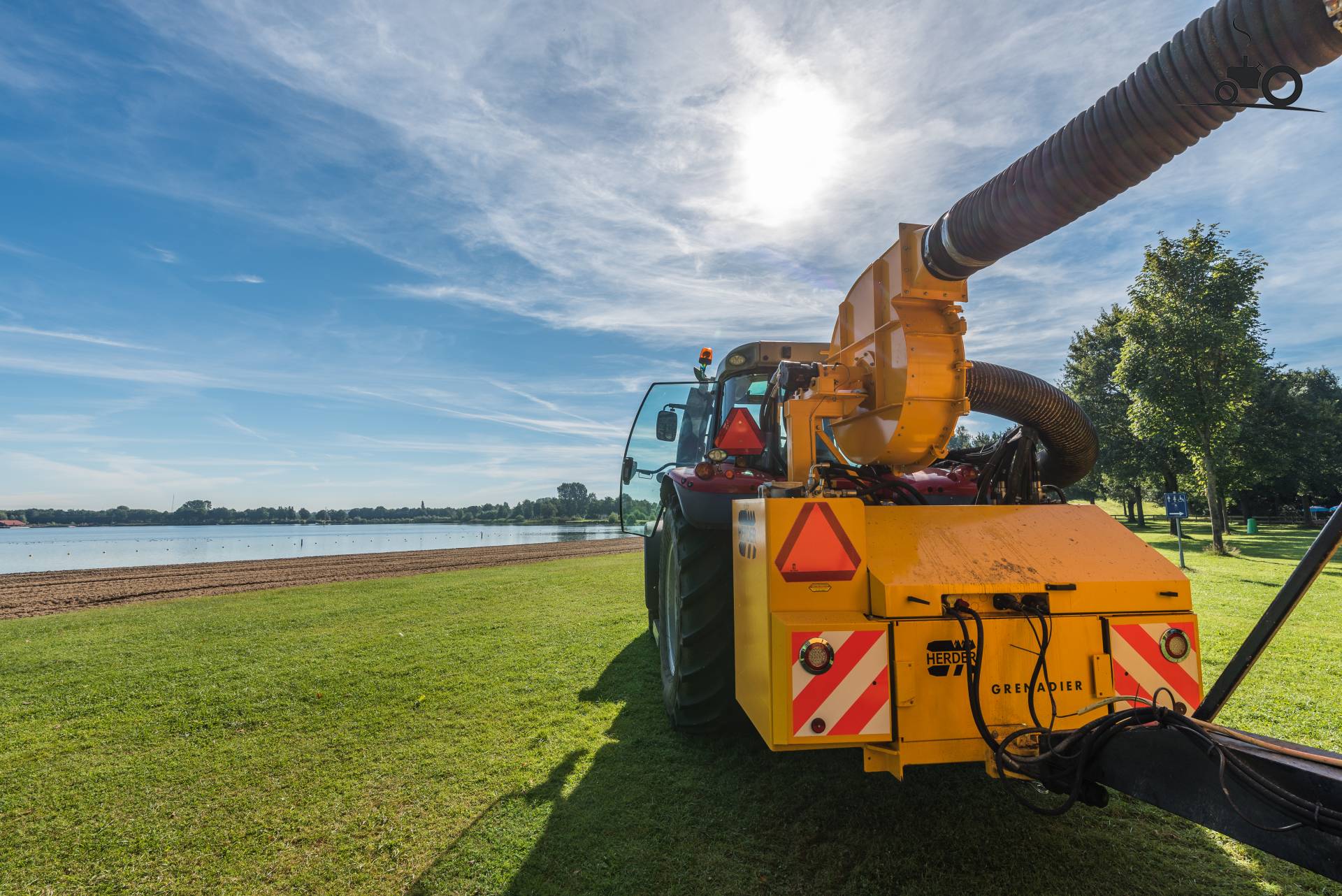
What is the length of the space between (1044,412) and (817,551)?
1579mm

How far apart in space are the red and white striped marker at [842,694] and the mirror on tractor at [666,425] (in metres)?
3.62

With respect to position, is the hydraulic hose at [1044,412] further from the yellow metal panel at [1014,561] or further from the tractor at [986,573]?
the yellow metal panel at [1014,561]

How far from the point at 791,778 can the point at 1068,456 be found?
217 cm

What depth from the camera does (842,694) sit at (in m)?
2.21

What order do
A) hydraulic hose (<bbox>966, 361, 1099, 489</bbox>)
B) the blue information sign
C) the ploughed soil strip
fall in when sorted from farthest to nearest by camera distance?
the ploughed soil strip
the blue information sign
hydraulic hose (<bbox>966, 361, 1099, 489</bbox>)

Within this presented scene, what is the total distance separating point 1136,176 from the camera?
1.80 m

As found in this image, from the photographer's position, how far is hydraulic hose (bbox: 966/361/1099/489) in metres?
3.06

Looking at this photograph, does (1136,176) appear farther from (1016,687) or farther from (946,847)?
(946,847)

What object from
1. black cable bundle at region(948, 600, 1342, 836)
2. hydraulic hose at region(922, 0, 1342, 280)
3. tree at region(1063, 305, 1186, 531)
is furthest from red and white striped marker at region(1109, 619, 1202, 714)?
tree at region(1063, 305, 1186, 531)

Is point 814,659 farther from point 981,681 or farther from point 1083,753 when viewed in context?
point 1083,753

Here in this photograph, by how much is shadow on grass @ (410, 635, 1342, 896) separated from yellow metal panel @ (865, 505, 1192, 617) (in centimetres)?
104

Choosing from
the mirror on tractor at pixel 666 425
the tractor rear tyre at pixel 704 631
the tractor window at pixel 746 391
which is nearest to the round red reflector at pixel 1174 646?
the tractor rear tyre at pixel 704 631

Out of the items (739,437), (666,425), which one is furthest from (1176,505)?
(739,437)

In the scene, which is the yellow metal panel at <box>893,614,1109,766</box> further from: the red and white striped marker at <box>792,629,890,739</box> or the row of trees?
the row of trees
